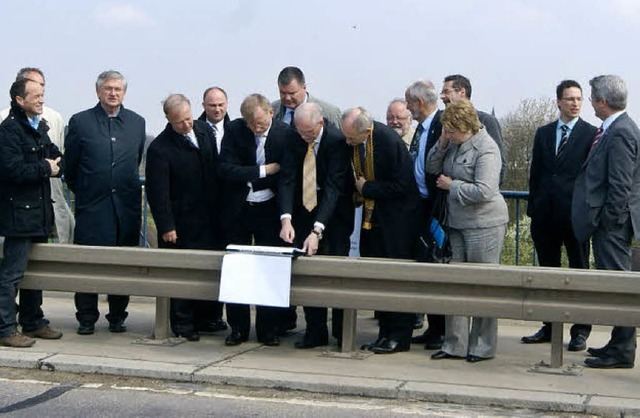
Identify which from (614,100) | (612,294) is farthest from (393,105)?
(612,294)

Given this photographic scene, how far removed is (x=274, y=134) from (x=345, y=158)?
0.59 meters

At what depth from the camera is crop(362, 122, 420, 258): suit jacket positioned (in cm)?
804

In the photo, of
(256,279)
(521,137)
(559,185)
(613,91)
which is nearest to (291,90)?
(256,279)

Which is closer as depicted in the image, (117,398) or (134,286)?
(117,398)

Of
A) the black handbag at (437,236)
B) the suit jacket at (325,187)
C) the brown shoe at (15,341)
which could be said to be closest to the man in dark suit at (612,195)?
the black handbag at (437,236)

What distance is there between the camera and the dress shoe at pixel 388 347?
26.4 ft

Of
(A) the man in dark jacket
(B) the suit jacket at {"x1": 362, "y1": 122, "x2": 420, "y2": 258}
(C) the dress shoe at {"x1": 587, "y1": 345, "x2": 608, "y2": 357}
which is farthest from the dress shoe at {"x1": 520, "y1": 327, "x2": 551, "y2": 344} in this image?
(A) the man in dark jacket

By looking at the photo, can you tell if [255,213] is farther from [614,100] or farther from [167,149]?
[614,100]

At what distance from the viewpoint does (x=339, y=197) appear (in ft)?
27.0

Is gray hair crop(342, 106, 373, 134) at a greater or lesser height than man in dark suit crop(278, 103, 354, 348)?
greater

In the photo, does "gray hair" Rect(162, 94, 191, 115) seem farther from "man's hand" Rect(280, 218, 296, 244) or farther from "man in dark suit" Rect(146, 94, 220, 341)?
"man's hand" Rect(280, 218, 296, 244)

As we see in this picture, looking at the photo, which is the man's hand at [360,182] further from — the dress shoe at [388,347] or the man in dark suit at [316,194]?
the dress shoe at [388,347]

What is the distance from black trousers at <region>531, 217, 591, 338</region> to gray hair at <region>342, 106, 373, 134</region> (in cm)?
170

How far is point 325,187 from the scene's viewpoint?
811 cm
